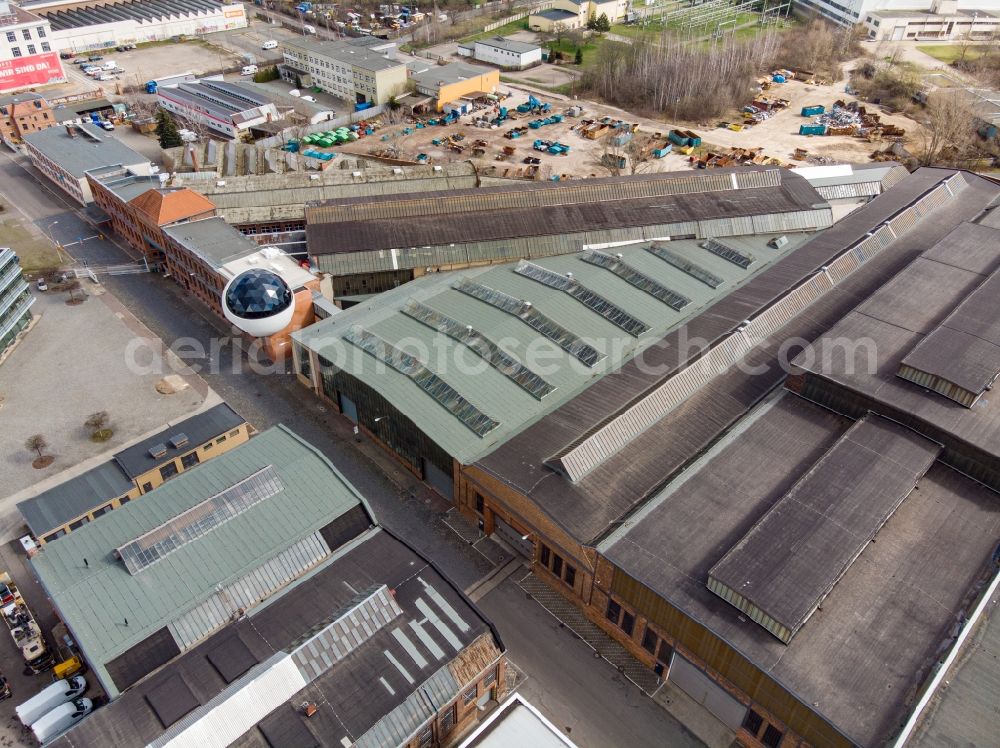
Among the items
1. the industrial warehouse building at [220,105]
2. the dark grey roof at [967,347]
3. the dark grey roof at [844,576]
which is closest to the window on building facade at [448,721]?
the dark grey roof at [844,576]

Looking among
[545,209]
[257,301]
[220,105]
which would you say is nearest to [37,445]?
[257,301]

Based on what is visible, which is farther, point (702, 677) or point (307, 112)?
point (307, 112)

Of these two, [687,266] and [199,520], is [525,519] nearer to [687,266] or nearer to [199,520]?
[199,520]

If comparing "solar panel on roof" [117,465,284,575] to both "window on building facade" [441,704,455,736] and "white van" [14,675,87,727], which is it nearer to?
"white van" [14,675,87,727]

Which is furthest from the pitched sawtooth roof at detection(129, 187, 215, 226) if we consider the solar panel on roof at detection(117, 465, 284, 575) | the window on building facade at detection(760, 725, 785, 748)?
the window on building facade at detection(760, 725, 785, 748)

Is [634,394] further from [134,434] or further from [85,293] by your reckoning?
[85,293]

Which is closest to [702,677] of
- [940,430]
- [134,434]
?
[940,430]

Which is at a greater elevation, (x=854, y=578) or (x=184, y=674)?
(x=854, y=578)
